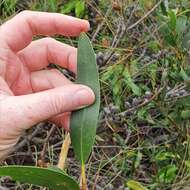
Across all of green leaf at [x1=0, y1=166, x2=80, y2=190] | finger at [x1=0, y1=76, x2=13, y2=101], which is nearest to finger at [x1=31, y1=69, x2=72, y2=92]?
finger at [x1=0, y1=76, x2=13, y2=101]

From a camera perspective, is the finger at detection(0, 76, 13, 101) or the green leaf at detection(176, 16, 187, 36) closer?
the finger at detection(0, 76, 13, 101)

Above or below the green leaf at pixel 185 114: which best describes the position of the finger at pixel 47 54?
above

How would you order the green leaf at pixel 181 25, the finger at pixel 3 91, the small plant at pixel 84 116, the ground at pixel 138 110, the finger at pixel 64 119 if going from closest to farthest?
the small plant at pixel 84 116 → the finger at pixel 3 91 → the finger at pixel 64 119 → the green leaf at pixel 181 25 → the ground at pixel 138 110

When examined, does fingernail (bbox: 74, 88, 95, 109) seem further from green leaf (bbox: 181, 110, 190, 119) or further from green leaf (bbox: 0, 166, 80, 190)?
green leaf (bbox: 181, 110, 190, 119)

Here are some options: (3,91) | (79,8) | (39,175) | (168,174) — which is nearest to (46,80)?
(3,91)

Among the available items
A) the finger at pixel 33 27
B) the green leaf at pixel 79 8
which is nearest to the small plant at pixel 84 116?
the finger at pixel 33 27

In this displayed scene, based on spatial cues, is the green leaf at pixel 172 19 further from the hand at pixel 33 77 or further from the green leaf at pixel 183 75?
the hand at pixel 33 77

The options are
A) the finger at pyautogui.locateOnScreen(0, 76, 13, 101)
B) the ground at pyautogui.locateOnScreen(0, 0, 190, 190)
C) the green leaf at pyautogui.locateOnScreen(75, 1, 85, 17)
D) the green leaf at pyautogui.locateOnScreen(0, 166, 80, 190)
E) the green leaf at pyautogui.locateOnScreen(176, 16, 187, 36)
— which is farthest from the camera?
the green leaf at pyautogui.locateOnScreen(75, 1, 85, 17)
